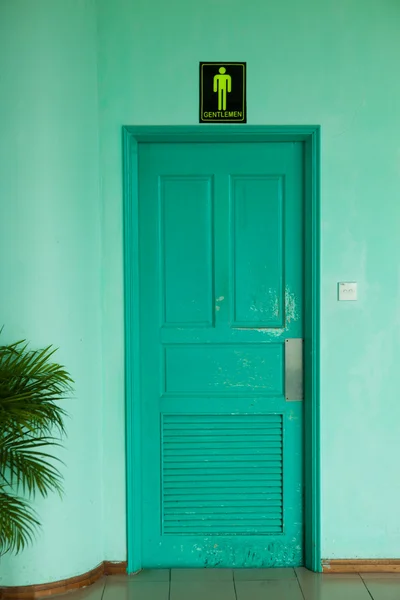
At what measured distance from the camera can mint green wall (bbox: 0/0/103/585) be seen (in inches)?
102

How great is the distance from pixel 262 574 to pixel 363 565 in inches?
19.5

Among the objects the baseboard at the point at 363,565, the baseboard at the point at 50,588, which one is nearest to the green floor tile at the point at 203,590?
the baseboard at the point at 50,588

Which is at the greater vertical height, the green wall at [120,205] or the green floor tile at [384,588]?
the green wall at [120,205]

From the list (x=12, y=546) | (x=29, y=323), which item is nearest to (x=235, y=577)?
(x=12, y=546)

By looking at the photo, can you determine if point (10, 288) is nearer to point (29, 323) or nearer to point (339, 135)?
point (29, 323)

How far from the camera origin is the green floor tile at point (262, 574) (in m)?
2.87

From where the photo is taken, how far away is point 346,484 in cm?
293

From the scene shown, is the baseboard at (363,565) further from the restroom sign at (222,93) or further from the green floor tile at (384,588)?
the restroom sign at (222,93)

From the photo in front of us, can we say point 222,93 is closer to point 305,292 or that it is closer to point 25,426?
point 305,292

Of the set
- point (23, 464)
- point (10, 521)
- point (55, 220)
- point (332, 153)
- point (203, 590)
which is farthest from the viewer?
point (332, 153)

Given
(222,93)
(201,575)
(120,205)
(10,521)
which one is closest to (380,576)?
(201,575)

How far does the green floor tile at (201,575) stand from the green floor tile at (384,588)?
2.14 ft

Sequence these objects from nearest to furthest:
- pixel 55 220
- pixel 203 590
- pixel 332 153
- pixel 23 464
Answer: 1. pixel 23 464
2. pixel 55 220
3. pixel 203 590
4. pixel 332 153

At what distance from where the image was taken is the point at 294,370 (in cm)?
296
